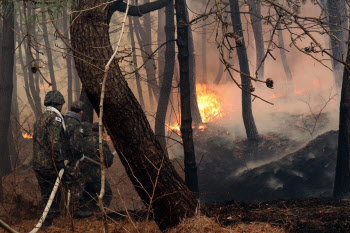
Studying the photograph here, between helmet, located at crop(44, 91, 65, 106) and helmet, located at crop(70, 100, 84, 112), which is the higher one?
helmet, located at crop(44, 91, 65, 106)

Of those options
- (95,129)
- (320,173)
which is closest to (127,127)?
(95,129)

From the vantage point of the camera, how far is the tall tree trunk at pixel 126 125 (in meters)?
3.77

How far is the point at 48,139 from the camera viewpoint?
18.1 ft

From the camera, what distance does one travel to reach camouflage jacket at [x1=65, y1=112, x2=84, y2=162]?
6.00m

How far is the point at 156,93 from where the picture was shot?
19.7 m

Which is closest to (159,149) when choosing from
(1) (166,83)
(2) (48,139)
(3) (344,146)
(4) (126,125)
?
(4) (126,125)

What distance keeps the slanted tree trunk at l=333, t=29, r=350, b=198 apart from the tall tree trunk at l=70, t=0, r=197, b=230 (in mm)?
3957

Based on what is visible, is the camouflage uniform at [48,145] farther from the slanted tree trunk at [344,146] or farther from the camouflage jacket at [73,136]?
the slanted tree trunk at [344,146]

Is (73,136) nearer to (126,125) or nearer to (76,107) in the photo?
(76,107)

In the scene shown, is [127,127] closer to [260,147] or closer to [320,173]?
[320,173]

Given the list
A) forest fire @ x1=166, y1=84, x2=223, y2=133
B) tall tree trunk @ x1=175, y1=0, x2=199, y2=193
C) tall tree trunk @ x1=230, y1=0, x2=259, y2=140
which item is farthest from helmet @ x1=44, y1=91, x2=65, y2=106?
forest fire @ x1=166, y1=84, x2=223, y2=133

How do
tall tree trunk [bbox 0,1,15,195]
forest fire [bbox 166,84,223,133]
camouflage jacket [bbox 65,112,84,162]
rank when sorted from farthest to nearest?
forest fire [bbox 166,84,223,133] < tall tree trunk [bbox 0,1,15,195] < camouflage jacket [bbox 65,112,84,162]

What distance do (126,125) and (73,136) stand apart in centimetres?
265

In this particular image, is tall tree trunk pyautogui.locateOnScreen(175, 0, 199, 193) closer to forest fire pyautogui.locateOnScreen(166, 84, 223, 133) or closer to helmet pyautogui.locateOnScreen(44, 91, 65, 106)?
helmet pyautogui.locateOnScreen(44, 91, 65, 106)
